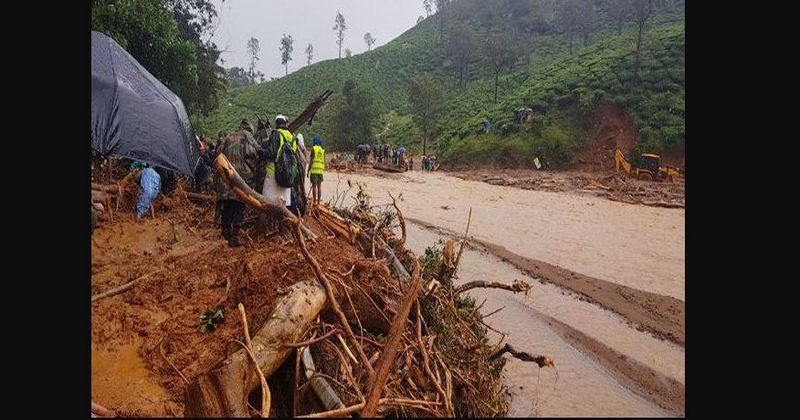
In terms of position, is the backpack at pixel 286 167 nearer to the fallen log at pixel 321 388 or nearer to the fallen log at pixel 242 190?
the fallen log at pixel 242 190

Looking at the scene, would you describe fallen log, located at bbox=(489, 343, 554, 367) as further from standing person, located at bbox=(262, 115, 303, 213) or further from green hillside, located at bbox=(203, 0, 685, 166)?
green hillside, located at bbox=(203, 0, 685, 166)

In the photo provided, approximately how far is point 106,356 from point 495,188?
16303mm

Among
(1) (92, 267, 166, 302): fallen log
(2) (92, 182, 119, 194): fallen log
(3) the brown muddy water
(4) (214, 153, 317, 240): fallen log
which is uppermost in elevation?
(4) (214, 153, 317, 240): fallen log

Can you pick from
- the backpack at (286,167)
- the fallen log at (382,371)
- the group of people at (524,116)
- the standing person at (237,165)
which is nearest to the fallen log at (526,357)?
the fallen log at (382,371)

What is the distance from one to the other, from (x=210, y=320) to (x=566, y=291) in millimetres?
5263

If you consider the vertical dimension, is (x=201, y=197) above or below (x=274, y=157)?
below

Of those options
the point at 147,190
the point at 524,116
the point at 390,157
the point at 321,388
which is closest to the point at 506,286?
the point at 321,388

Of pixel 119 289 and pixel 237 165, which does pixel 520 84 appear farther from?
pixel 119 289

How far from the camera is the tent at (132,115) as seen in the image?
5.18 meters

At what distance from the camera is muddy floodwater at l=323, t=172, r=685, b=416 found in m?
2.36

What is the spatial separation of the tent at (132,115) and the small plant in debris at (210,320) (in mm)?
3196

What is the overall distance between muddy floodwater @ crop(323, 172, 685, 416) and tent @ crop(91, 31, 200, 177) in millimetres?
4487

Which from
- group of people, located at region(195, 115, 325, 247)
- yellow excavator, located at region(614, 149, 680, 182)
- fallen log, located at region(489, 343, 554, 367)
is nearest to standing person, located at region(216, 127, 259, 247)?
group of people, located at region(195, 115, 325, 247)

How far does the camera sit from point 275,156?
4.51 m
